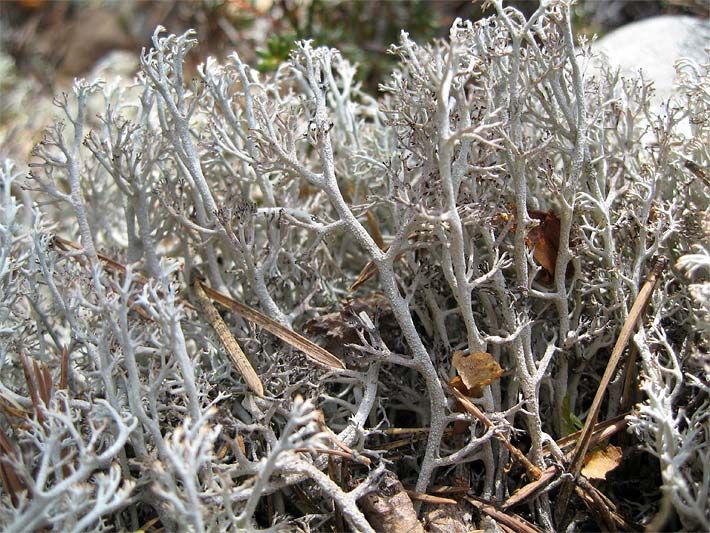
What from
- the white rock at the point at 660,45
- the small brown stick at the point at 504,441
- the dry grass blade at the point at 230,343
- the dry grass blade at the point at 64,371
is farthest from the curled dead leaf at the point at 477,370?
the white rock at the point at 660,45

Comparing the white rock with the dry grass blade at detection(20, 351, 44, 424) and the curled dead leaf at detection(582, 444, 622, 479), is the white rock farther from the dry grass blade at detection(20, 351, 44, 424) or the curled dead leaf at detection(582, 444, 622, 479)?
the dry grass blade at detection(20, 351, 44, 424)

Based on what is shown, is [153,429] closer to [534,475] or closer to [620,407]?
[534,475]

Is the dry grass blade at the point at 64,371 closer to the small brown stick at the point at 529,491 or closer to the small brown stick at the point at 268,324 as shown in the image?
the small brown stick at the point at 268,324

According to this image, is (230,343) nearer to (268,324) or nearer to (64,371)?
(268,324)

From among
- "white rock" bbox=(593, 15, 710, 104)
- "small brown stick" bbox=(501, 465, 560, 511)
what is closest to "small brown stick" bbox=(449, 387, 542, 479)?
"small brown stick" bbox=(501, 465, 560, 511)

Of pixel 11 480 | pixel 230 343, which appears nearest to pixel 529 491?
pixel 230 343

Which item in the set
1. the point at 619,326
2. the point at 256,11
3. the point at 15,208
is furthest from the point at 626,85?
the point at 256,11
